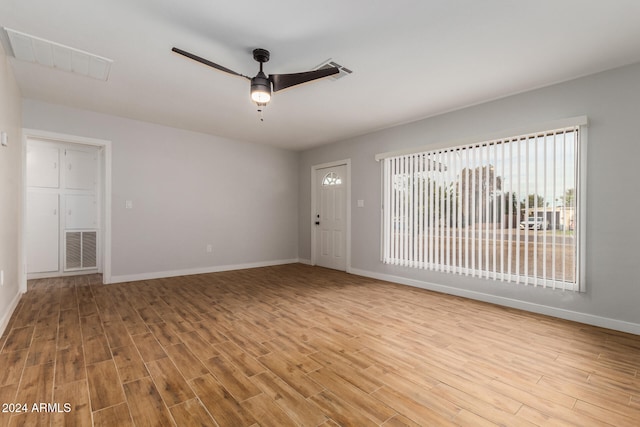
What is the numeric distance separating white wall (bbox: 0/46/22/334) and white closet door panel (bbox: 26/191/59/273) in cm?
135

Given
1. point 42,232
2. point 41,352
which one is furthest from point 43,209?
point 41,352

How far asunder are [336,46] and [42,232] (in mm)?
5539

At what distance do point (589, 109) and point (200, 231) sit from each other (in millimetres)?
5662

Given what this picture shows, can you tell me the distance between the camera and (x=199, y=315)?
3.14 m

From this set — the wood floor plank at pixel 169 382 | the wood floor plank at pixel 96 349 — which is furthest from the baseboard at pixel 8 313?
the wood floor plank at pixel 169 382

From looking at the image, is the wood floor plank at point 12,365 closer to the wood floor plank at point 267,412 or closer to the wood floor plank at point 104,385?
the wood floor plank at point 104,385

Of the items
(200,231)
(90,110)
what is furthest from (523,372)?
(90,110)

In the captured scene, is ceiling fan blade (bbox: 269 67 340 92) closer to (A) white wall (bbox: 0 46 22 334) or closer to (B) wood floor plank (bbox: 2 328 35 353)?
(A) white wall (bbox: 0 46 22 334)

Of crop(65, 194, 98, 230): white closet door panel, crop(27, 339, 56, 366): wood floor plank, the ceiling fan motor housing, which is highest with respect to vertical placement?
the ceiling fan motor housing

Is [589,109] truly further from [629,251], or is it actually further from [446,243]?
[446,243]

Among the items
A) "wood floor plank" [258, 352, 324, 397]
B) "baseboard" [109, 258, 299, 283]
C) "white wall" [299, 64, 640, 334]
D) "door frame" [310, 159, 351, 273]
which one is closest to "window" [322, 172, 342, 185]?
"door frame" [310, 159, 351, 273]

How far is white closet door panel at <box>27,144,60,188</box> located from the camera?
15.6 feet

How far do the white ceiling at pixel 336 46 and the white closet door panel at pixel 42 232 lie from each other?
195cm

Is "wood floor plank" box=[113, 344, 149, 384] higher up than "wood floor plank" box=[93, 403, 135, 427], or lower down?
lower down
